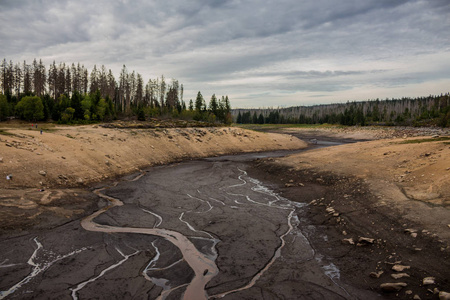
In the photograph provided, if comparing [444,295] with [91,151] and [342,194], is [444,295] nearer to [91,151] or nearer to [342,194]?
[342,194]

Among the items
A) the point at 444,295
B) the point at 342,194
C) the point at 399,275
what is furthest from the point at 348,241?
the point at 342,194

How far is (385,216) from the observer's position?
43.4 feet

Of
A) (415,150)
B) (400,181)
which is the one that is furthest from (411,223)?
(415,150)

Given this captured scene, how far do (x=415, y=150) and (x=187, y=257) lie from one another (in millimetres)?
22670

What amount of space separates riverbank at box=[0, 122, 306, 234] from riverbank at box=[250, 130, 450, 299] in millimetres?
13575

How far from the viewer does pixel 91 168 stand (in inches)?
1009

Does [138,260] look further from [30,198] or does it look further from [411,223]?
[411,223]

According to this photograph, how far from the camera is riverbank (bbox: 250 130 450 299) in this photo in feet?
29.2

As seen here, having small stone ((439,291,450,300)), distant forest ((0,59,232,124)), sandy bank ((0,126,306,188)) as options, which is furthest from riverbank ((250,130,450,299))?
distant forest ((0,59,232,124))

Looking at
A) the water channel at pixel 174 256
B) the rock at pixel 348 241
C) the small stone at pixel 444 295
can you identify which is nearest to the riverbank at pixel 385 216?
the rock at pixel 348 241

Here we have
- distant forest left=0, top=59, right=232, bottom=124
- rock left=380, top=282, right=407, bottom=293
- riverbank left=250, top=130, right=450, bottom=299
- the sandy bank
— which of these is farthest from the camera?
distant forest left=0, top=59, right=232, bottom=124

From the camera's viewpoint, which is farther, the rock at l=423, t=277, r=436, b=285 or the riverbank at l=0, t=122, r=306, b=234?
the riverbank at l=0, t=122, r=306, b=234

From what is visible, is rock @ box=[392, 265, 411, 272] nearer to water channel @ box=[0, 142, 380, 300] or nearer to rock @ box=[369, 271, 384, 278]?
rock @ box=[369, 271, 384, 278]

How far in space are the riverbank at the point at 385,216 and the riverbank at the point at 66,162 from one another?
44.5 ft
